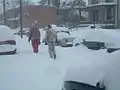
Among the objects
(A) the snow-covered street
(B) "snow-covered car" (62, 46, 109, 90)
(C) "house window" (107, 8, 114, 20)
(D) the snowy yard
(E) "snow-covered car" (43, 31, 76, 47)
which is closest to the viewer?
(B) "snow-covered car" (62, 46, 109, 90)

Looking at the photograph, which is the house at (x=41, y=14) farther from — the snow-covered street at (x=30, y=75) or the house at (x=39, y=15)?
the snow-covered street at (x=30, y=75)

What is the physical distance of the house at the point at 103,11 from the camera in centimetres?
5431

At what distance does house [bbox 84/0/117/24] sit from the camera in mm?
54312

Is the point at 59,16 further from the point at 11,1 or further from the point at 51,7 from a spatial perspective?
the point at 11,1

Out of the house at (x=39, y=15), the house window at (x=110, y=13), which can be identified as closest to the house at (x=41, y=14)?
the house at (x=39, y=15)

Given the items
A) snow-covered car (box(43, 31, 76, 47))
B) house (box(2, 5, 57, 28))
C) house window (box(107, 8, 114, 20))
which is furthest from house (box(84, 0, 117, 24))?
snow-covered car (box(43, 31, 76, 47))

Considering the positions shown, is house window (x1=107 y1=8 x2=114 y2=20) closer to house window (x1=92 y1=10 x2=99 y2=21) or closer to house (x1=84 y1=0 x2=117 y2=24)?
house (x1=84 y1=0 x2=117 y2=24)

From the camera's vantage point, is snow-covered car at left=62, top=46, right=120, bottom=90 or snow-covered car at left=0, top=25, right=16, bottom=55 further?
snow-covered car at left=0, top=25, right=16, bottom=55

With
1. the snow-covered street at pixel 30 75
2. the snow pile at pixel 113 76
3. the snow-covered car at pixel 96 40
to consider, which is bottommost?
the snow-covered street at pixel 30 75

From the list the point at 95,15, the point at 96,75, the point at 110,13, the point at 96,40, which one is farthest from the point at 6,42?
→ the point at 95,15

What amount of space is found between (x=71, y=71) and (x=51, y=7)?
67591 mm

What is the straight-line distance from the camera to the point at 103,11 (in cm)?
5662

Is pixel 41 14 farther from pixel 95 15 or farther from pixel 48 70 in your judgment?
pixel 48 70

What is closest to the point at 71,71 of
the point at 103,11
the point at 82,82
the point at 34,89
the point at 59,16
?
the point at 82,82
